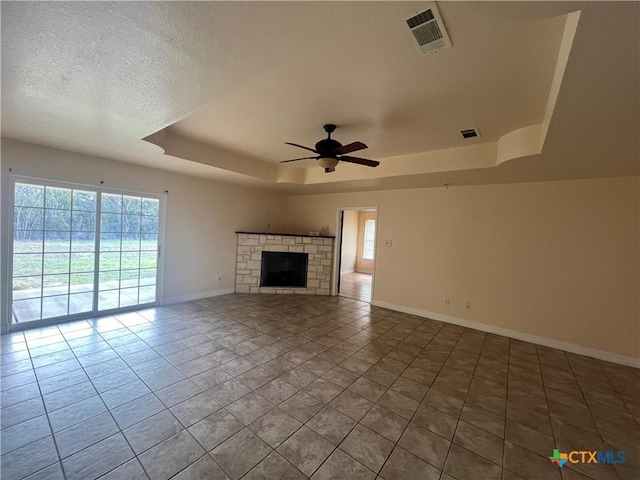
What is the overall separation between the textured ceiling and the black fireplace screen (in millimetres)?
3169

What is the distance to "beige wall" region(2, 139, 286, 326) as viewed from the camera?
354cm

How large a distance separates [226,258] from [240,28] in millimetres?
5141

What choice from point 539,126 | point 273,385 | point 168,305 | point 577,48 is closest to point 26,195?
point 168,305

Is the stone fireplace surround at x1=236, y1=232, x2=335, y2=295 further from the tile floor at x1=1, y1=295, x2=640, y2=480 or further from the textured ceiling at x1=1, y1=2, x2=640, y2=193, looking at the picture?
the textured ceiling at x1=1, y1=2, x2=640, y2=193

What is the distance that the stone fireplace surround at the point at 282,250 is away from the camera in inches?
242

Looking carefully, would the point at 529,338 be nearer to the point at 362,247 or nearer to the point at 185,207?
the point at 185,207

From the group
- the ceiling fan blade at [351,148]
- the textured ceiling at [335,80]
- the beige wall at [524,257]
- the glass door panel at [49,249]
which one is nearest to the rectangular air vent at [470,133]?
the textured ceiling at [335,80]

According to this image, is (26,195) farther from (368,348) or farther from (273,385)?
(368,348)

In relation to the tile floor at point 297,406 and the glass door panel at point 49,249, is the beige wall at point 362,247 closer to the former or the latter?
the tile floor at point 297,406

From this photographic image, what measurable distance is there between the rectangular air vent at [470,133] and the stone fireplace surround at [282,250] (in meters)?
3.72

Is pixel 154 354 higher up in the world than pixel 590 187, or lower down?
lower down

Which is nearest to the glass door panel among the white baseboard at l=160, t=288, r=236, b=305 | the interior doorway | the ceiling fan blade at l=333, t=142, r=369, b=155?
the white baseboard at l=160, t=288, r=236, b=305

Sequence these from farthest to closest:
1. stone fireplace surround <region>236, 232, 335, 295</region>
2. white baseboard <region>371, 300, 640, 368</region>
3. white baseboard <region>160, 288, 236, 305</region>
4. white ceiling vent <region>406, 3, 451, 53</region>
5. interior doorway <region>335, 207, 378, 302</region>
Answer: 1. interior doorway <region>335, 207, 378, 302</region>
2. stone fireplace surround <region>236, 232, 335, 295</region>
3. white baseboard <region>160, 288, 236, 305</region>
4. white baseboard <region>371, 300, 640, 368</region>
5. white ceiling vent <region>406, 3, 451, 53</region>

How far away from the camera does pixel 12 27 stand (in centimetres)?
139
